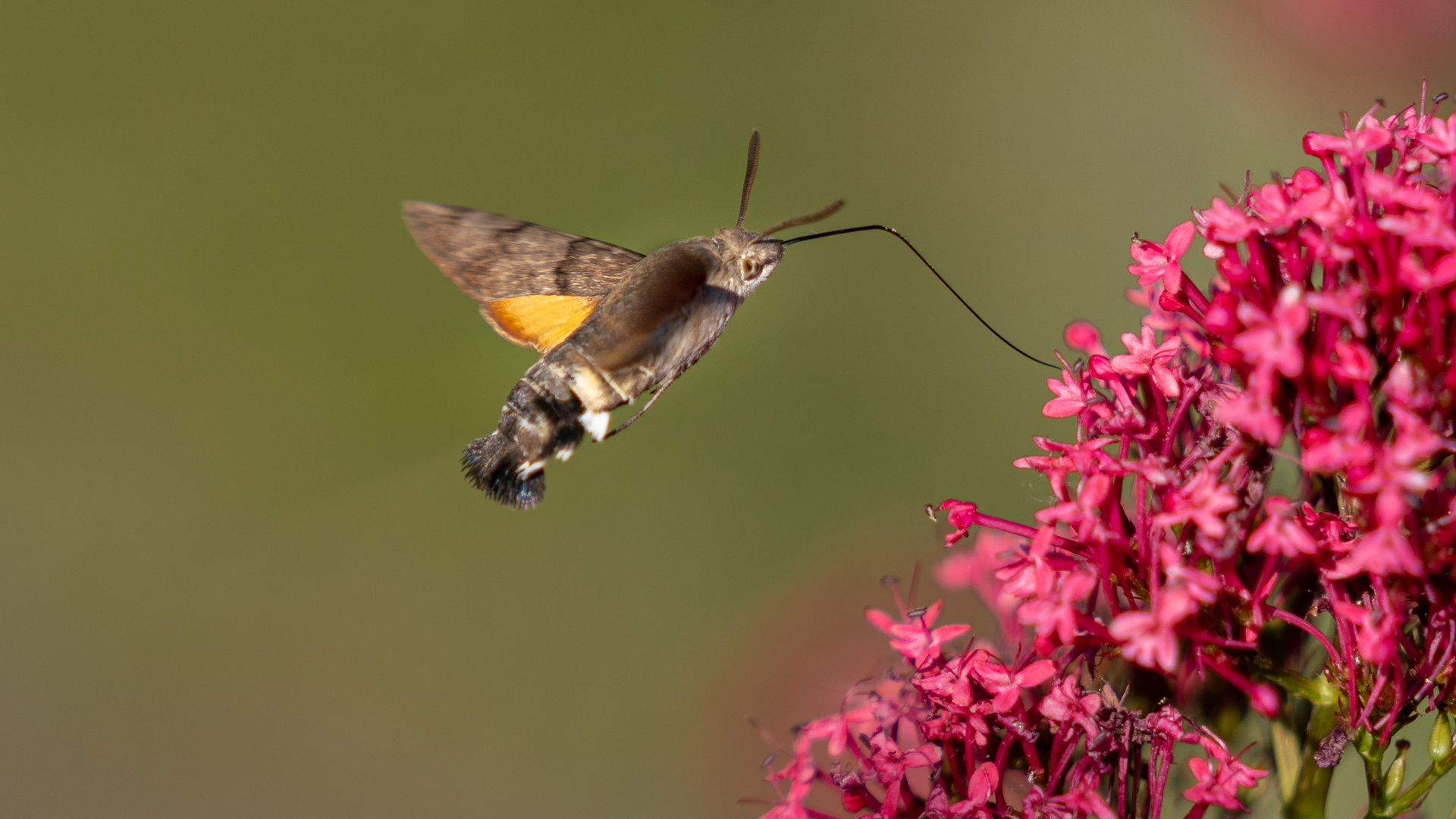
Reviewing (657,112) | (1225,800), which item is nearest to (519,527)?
(657,112)

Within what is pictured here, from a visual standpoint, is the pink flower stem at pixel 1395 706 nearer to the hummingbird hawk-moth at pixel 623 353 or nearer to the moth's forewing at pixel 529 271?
the hummingbird hawk-moth at pixel 623 353

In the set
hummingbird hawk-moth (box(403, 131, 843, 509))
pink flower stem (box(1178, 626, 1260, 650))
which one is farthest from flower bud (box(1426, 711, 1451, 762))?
hummingbird hawk-moth (box(403, 131, 843, 509))

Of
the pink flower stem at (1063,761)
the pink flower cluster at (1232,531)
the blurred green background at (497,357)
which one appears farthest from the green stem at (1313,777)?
the blurred green background at (497,357)

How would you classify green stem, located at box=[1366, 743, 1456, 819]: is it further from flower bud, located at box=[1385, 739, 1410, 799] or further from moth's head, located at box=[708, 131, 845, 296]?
moth's head, located at box=[708, 131, 845, 296]

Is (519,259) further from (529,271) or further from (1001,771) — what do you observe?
(1001,771)

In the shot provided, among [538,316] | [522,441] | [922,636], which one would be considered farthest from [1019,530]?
[538,316]
